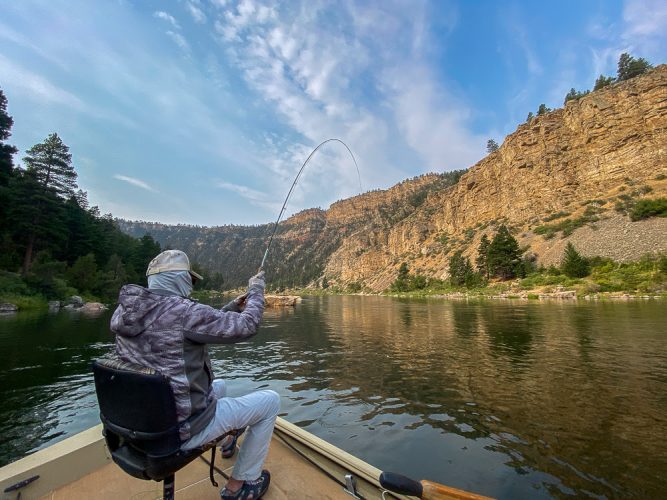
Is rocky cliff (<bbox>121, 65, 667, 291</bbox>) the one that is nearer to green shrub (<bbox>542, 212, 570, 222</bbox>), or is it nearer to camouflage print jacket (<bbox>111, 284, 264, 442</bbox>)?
green shrub (<bbox>542, 212, 570, 222</bbox>)

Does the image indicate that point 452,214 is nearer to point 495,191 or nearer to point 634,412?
point 495,191

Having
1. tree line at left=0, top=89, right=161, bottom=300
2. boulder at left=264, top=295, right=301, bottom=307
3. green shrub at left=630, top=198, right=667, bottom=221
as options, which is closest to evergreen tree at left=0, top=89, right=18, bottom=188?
tree line at left=0, top=89, right=161, bottom=300

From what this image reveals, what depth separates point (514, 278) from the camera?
2372 inches

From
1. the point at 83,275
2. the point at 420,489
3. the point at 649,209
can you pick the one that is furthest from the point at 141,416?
the point at 649,209

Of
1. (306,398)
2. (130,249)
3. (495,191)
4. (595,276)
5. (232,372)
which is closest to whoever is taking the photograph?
(306,398)

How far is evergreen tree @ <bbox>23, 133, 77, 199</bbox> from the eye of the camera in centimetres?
4672

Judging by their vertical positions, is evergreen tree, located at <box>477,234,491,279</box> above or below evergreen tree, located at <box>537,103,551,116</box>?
below

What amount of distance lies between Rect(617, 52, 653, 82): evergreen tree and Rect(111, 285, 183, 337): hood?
11119cm

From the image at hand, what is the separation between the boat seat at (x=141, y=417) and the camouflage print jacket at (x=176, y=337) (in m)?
0.12

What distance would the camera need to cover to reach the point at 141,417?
97.3 inches

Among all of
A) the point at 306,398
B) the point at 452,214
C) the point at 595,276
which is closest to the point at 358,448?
the point at 306,398

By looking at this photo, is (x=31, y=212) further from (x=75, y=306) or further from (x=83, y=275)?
(x=75, y=306)

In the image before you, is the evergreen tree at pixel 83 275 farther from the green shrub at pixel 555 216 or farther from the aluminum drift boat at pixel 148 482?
the green shrub at pixel 555 216

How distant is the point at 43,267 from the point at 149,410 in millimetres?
46955
